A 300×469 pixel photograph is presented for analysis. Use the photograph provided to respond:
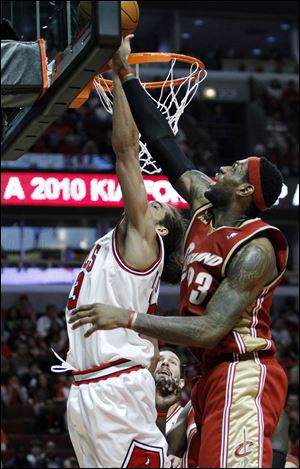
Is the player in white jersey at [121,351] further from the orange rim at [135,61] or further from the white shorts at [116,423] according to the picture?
the orange rim at [135,61]

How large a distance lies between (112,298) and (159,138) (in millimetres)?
920

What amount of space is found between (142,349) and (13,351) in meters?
12.3

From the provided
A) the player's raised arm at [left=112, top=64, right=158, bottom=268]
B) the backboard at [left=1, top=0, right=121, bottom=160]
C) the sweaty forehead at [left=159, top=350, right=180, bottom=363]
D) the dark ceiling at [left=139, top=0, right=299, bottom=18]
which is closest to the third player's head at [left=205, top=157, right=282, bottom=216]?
the player's raised arm at [left=112, top=64, right=158, bottom=268]

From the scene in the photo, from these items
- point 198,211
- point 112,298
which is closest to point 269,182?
point 198,211

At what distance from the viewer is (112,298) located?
486 cm

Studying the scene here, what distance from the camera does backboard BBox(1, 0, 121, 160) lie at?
464 cm

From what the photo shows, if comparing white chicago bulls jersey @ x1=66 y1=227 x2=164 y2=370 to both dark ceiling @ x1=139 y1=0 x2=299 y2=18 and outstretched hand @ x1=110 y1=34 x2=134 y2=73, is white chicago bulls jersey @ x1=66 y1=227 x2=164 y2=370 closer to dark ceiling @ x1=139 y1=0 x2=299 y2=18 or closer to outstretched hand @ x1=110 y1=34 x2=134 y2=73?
outstretched hand @ x1=110 y1=34 x2=134 y2=73

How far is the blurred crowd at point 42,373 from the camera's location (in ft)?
45.7

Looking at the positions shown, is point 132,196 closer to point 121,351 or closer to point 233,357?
point 121,351

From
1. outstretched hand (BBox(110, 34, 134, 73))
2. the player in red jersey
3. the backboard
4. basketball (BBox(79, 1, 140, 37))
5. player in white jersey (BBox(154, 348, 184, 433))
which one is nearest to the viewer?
the player in red jersey

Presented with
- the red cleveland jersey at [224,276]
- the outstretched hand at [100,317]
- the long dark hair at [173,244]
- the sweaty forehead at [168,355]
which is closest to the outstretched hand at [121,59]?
the long dark hair at [173,244]

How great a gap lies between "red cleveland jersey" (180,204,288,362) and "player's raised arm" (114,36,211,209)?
435 millimetres

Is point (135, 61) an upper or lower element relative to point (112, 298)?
upper

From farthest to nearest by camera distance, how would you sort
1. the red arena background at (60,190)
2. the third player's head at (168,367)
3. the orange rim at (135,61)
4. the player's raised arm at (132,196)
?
the red arena background at (60,190)
the third player's head at (168,367)
the orange rim at (135,61)
the player's raised arm at (132,196)
